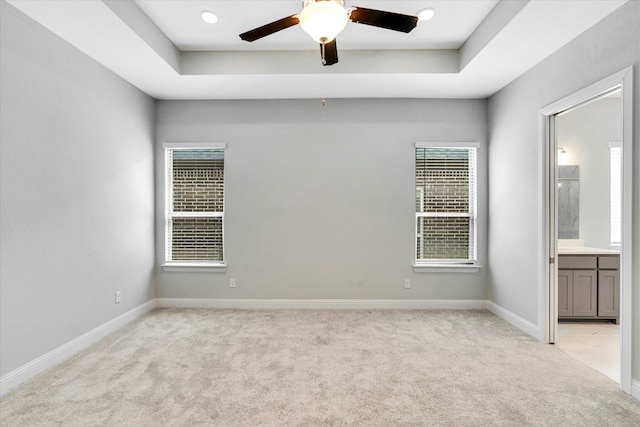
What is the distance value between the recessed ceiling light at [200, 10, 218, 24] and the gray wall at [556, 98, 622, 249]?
462 cm

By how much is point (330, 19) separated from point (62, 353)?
11.3ft

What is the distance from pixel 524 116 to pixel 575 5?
134cm

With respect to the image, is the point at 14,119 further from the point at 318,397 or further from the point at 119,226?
the point at 318,397

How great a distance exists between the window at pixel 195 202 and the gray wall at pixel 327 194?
7.3 inches

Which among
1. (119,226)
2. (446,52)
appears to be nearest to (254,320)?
(119,226)

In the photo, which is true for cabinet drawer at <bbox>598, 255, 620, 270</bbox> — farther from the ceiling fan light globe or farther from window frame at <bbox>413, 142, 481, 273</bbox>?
the ceiling fan light globe

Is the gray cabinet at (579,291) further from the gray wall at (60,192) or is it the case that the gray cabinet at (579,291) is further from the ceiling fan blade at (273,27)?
the gray wall at (60,192)

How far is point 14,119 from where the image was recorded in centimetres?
235

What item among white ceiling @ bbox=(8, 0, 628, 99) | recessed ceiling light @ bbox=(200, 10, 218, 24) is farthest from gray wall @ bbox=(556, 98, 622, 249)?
recessed ceiling light @ bbox=(200, 10, 218, 24)

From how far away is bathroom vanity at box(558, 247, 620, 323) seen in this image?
3.67 metres

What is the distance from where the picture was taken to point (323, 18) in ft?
5.38

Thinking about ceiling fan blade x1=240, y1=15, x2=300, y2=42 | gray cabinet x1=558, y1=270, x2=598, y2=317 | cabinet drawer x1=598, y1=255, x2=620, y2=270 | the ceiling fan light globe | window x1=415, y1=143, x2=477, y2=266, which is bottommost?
gray cabinet x1=558, y1=270, x2=598, y2=317

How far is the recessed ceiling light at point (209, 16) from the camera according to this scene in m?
2.81

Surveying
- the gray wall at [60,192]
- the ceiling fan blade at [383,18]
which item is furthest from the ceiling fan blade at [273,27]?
the gray wall at [60,192]
